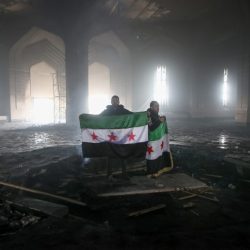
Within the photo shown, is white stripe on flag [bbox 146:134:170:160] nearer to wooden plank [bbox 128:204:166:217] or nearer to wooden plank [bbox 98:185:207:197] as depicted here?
wooden plank [bbox 98:185:207:197]

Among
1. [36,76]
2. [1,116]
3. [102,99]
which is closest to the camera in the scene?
[1,116]

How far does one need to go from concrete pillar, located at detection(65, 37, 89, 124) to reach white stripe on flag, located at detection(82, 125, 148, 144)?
1313 centimetres

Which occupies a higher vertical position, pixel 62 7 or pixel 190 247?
pixel 62 7

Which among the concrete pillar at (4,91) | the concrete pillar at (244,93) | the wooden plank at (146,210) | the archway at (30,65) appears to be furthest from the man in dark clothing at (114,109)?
the concrete pillar at (4,91)

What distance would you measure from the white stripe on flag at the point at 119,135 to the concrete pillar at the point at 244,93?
14.2 meters

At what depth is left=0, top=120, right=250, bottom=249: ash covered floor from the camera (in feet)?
11.7

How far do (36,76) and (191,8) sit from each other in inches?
643

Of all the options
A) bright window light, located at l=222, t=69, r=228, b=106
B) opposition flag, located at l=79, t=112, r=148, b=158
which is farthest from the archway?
opposition flag, located at l=79, t=112, r=148, b=158

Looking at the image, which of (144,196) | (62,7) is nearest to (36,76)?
(62,7)

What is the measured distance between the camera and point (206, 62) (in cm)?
2411

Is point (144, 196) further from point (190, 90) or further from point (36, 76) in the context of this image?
point (36, 76)

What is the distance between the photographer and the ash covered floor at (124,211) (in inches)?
141

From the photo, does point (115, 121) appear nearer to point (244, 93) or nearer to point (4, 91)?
point (244, 93)

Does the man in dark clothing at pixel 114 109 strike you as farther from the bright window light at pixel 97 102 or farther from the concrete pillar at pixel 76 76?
the bright window light at pixel 97 102
